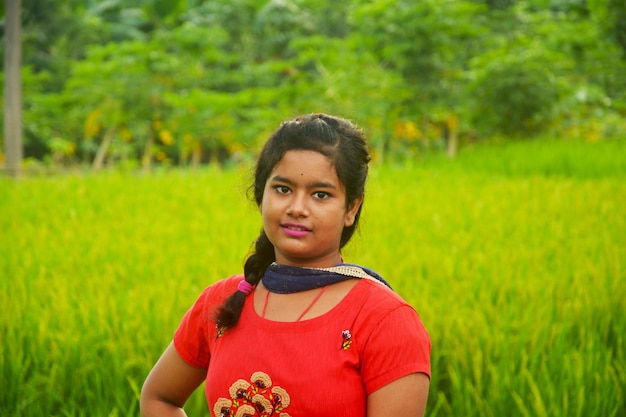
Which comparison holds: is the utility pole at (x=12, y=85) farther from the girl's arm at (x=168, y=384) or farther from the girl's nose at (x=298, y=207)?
the girl's nose at (x=298, y=207)

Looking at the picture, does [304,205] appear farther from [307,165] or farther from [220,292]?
[220,292]

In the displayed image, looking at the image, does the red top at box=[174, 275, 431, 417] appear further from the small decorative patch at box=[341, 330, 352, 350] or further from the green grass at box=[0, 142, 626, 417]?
the green grass at box=[0, 142, 626, 417]

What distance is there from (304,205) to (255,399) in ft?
1.00

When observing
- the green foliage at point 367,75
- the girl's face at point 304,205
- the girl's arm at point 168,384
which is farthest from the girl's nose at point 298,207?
the green foliage at point 367,75

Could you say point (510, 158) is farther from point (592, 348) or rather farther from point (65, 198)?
point (592, 348)

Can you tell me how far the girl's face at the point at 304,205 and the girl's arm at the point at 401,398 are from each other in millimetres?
245

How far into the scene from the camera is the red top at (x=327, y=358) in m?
1.05

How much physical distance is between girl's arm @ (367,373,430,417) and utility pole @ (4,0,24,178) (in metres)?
6.38

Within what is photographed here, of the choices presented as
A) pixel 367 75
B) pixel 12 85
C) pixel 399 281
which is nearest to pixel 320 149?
pixel 399 281

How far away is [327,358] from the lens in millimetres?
1058

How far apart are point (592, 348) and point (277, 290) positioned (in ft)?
3.83

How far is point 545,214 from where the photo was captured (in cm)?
424

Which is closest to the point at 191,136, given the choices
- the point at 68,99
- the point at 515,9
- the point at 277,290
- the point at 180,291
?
the point at 68,99

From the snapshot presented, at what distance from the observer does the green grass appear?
1.84 m
